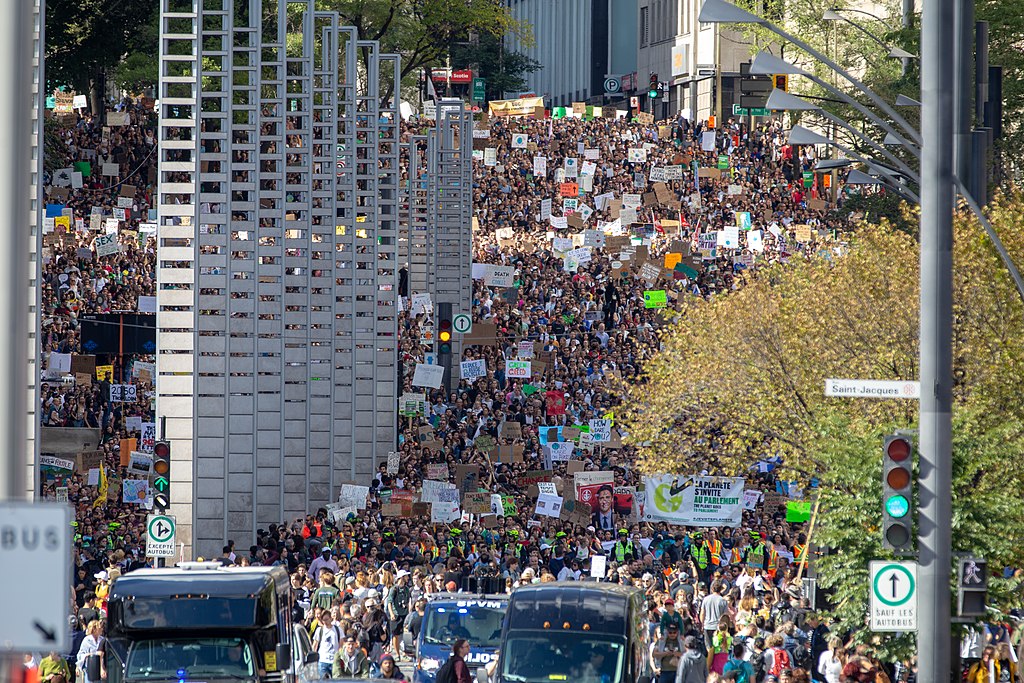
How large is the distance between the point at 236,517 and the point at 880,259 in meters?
11.6

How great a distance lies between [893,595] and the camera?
1516 cm

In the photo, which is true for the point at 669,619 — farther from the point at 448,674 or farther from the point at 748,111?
the point at 748,111

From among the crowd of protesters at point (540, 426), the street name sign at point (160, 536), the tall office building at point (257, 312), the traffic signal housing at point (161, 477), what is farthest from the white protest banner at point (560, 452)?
the street name sign at point (160, 536)

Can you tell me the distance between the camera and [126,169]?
64.1 m

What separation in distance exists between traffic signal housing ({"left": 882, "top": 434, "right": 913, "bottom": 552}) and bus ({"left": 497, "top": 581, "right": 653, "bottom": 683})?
20.7 feet

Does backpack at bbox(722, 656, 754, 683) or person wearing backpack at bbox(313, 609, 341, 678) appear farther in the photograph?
person wearing backpack at bbox(313, 609, 341, 678)

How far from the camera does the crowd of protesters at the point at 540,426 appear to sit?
25.1m

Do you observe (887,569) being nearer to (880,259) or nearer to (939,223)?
(939,223)

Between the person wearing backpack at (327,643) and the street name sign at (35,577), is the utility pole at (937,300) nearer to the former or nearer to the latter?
the street name sign at (35,577)

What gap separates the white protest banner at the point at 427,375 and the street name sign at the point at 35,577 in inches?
1244

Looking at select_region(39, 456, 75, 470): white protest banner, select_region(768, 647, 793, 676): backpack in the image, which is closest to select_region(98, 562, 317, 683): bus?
select_region(768, 647, 793, 676): backpack

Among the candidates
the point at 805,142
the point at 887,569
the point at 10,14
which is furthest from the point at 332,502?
the point at 10,14

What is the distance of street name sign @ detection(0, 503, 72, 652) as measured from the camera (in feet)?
A: 24.4

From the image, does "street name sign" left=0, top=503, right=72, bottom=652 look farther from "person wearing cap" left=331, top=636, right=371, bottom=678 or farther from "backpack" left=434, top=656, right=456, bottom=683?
"person wearing cap" left=331, top=636, right=371, bottom=678
